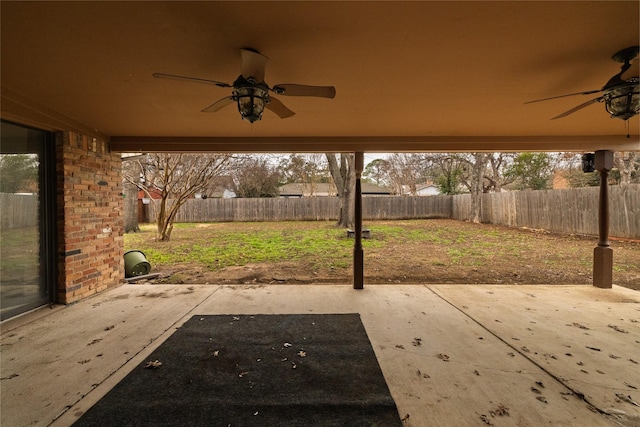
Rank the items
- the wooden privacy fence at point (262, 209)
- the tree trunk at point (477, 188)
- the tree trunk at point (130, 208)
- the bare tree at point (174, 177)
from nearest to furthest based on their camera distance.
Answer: the bare tree at point (174, 177) < the tree trunk at point (130, 208) < the tree trunk at point (477, 188) < the wooden privacy fence at point (262, 209)

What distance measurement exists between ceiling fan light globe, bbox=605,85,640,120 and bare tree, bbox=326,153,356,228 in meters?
9.33

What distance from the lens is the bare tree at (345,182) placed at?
457 inches

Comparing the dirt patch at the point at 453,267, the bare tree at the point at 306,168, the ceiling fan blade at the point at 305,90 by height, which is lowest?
the dirt patch at the point at 453,267

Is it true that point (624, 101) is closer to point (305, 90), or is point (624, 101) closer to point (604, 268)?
point (305, 90)

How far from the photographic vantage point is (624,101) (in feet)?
7.24

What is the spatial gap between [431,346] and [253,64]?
277 cm

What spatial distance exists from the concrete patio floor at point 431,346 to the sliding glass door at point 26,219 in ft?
0.93

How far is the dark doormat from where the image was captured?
182cm

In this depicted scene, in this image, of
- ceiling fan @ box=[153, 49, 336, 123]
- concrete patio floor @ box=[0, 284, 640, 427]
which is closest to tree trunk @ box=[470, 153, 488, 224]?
concrete patio floor @ box=[0, 284, 640, 427]

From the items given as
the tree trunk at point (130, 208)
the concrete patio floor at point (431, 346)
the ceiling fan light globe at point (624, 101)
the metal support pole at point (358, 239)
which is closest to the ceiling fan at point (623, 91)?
the ceiling fan light globe at point (624, 101)

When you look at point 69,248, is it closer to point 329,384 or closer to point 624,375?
point 329,384

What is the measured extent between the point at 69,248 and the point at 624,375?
572cm

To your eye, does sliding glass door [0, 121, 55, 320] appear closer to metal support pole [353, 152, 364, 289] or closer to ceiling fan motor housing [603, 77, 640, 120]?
metal support pole [353, 152, 364, 289]

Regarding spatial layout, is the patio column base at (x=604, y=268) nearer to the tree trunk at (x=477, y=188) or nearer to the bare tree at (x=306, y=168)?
the tree trunk at (x=477, y=188)
